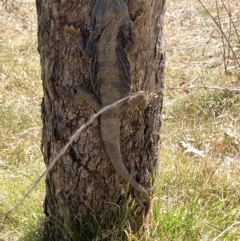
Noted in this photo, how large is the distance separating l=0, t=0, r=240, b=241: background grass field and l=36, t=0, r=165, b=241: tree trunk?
191 mm

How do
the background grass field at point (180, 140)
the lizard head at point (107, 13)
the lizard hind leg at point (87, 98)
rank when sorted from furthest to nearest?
the background grass field at point (180, 140)
the lizard hind leg at point (87, 98)
the lizard head at point (107, 13)

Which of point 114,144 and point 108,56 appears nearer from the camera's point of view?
point 108,56

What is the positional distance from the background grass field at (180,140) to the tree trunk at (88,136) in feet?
0.63

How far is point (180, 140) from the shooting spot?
383 centimetres

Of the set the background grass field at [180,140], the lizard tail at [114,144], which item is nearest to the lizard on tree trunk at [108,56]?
the lizard tail at [114,144]

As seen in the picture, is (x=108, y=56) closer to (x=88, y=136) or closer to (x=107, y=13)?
(x=107, y=13)

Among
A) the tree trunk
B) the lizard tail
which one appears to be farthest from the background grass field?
the lizard tail

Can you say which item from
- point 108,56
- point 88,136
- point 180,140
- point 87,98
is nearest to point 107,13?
point 108,56

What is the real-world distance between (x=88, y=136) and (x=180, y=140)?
163 cm

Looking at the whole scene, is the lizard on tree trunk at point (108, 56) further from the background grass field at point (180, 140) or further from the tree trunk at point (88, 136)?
the background grass field at point (180, 140)

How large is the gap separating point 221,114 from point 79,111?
2183 millimetres

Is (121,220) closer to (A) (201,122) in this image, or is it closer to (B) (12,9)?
(A) (201,122)

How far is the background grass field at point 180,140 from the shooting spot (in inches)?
102

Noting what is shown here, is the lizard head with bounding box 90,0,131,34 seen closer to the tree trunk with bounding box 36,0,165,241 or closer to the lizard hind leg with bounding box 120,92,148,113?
the tree trunk with bounding box 36,0,165,241
